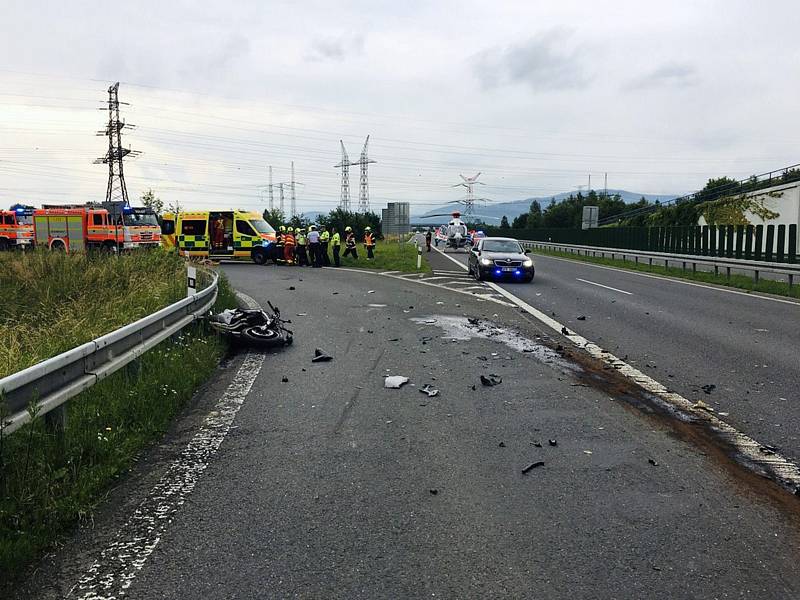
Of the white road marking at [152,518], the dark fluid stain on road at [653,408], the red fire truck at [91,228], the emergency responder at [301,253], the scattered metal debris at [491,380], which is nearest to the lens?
the white road marking at [152,518]

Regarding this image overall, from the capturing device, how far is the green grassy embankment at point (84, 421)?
3.70 m

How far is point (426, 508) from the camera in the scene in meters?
4.04

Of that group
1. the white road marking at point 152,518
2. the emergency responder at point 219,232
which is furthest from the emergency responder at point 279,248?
the white road marking at point 152,518

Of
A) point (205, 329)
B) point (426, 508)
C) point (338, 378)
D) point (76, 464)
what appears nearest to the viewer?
point (426, 508)

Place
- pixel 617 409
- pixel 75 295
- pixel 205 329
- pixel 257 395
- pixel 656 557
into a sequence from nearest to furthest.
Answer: pixel 656 557 → pixel 617 409 → pixel 257 395 → pixel 205 329 → pixel 75 295

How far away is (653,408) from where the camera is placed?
6324mm

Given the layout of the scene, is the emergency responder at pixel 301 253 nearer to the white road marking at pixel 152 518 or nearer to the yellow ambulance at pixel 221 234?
the yellow ambulance at pixel 221 234

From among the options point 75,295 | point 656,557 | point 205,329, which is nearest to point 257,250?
point 75,295

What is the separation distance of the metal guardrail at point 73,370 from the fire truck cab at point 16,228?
34107 millimetres

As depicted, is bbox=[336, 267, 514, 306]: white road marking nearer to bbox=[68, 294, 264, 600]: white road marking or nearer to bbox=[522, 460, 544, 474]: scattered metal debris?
bbox=[68, 294, 264, 600]: white road marking

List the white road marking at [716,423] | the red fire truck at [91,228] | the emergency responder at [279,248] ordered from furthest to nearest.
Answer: the red fire truck at [91,228], the emergency responder at [279,248], the white road marking at [716,423]

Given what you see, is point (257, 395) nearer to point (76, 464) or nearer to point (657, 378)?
point (76, 464)

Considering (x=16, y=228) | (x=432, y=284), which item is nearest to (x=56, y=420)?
(x=432, y=284)

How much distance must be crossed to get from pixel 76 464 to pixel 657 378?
582 cm
